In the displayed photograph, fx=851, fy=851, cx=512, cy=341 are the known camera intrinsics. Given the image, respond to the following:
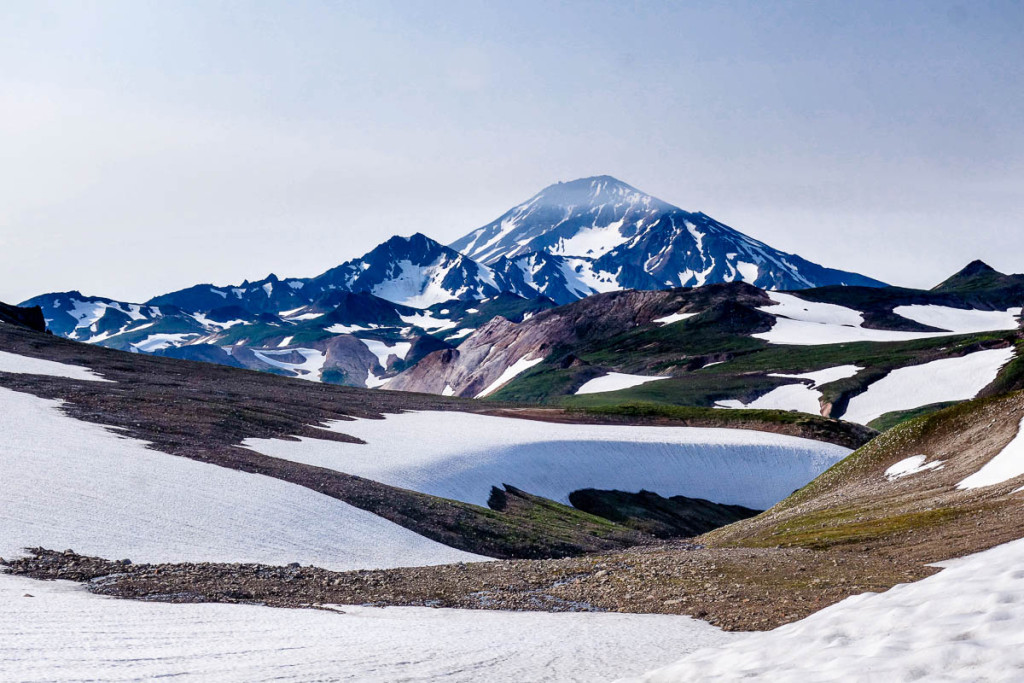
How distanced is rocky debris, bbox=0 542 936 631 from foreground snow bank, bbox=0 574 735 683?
5.08 ft

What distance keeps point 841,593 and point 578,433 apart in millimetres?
63736

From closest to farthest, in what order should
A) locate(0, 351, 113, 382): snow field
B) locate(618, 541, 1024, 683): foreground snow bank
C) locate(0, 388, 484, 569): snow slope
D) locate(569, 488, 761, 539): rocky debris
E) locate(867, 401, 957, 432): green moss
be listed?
1. locate(618, 541, 1024, 683): foreground snow bank
2. locate(0, 388, 484, 569): snow slope
3. locate(569, 488, 761, 539): rocky debris
4. locate(0, 351, 113, 382): snow field
5. locate(867, 401, 957, 432): green moss

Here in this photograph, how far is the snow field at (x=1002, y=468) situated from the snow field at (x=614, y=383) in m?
141

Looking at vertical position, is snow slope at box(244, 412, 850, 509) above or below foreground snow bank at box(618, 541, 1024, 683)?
below

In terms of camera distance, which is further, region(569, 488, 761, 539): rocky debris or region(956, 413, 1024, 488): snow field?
region(569, 488, 761, 539): rocky debris

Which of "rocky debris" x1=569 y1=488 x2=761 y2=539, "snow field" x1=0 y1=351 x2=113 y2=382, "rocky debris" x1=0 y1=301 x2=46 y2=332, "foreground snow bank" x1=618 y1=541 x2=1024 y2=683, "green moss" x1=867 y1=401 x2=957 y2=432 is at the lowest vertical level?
"rocky debris" x1=569 y1=488 x2=761 y2=539

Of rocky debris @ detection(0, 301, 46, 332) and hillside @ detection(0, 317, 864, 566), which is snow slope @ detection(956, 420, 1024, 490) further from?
rocky debris @ detection(0, 301, 46, 332)

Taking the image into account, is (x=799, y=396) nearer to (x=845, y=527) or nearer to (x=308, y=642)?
(x=845, y=527)

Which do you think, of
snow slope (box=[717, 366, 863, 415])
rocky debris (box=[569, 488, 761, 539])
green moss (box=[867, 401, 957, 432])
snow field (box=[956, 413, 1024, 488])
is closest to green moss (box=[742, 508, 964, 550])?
snow field (box=[956, 413, 1024, 488])

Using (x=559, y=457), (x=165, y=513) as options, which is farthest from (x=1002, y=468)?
(x=559, y=457)

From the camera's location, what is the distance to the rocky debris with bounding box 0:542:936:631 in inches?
1007

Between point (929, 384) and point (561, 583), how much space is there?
139 meters

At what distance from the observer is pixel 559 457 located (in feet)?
258

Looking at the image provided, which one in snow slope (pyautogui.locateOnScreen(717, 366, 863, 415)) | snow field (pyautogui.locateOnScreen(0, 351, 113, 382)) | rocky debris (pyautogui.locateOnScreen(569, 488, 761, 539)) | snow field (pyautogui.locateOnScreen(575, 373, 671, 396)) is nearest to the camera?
rocky debris (pyautogui.locateOnScreen(569, 488, 761, 539))
